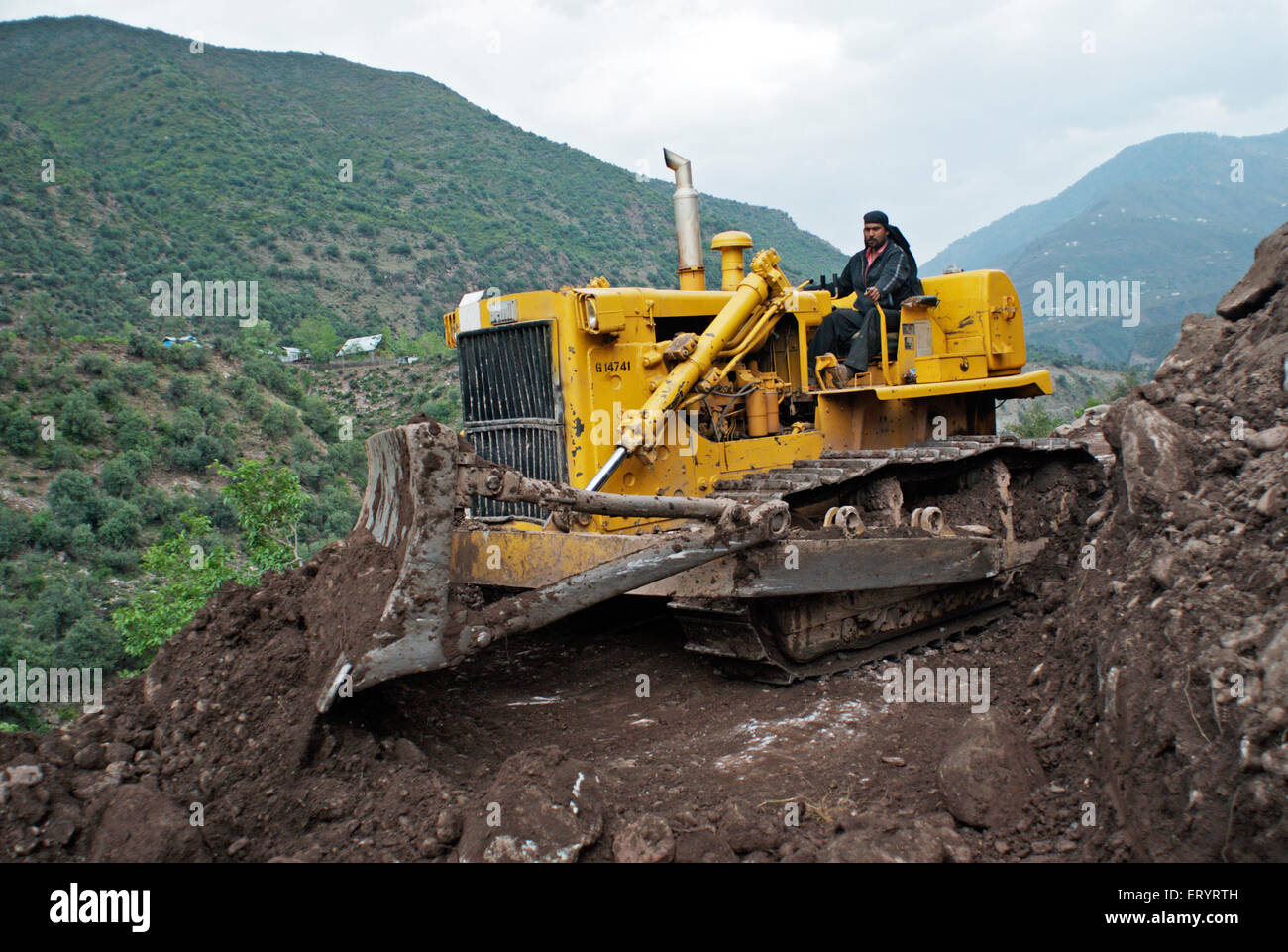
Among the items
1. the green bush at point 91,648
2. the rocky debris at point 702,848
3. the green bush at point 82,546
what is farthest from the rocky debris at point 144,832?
the green bush at point 82,546

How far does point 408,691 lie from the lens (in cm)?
518

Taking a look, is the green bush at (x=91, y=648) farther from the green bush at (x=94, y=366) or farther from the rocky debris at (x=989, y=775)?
the rocky debris at (x=989, y=775)

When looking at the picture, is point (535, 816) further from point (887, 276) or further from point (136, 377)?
point (136, 377)

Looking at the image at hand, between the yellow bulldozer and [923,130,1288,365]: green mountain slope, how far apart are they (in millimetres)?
68473

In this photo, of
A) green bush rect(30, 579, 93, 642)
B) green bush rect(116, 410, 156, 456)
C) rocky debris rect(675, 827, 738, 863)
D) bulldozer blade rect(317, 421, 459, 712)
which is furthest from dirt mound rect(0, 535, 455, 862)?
green bush rect(116, 410, 156, 456)

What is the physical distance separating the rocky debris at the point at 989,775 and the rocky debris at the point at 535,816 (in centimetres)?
144

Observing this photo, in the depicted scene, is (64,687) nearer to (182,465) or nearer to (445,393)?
(182,465)

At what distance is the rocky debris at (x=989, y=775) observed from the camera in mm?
3908

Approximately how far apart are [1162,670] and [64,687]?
1457 cm

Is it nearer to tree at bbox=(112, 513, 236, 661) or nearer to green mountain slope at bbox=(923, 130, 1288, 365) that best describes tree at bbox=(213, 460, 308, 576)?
tree at bbox=(112, 513, 236, 661)

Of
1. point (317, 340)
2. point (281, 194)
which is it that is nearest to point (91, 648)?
point (317, 340)

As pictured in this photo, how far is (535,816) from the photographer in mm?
3646

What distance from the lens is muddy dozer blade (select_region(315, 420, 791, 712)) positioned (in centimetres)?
411
